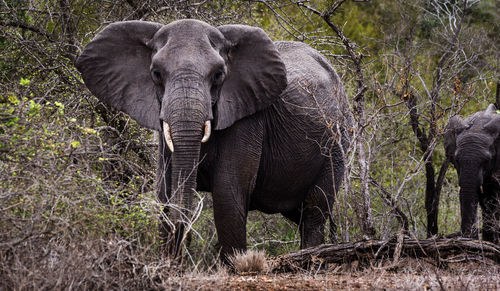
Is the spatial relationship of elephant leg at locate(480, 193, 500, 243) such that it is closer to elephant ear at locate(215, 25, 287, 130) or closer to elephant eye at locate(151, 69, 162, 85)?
elephant ear at locate(215, 25, 287, 130)

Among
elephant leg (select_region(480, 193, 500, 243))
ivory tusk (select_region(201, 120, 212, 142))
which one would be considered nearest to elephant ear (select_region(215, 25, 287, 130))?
ivory tusk (select_region(201, 120, 212, 142))

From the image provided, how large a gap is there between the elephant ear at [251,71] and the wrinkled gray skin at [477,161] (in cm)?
347

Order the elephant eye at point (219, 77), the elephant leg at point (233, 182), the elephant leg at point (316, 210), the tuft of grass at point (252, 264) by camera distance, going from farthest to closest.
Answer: the elephant leg at point (316, 210) < the elephant leg at point (233, 182) < the elephant eye at point (219, 77) < the tuft of grass at point (252, 264)

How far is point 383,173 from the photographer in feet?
37.7

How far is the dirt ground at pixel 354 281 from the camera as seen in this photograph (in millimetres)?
5254

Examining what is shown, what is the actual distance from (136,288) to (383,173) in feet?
23.7

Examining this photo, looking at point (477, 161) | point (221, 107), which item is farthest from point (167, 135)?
point (477, 161)

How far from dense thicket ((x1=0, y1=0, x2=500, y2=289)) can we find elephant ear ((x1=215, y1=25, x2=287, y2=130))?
0.96 m

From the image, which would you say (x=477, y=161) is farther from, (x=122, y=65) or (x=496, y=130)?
(x=122, y=65)

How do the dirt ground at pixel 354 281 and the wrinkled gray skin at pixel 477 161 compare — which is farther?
the wrinkled gray skin at pixel 477 161

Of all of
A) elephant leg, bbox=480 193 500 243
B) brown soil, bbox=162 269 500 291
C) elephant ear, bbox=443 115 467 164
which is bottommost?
brown soil, bbox=162 269 500 291

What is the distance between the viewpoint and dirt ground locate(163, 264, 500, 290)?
5.25 meters

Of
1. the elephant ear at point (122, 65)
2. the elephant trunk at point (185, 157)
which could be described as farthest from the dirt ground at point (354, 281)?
the elephant ear at point (122, 65)

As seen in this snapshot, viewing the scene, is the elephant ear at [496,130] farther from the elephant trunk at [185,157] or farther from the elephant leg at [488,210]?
the elephant trunk at [185,157]
